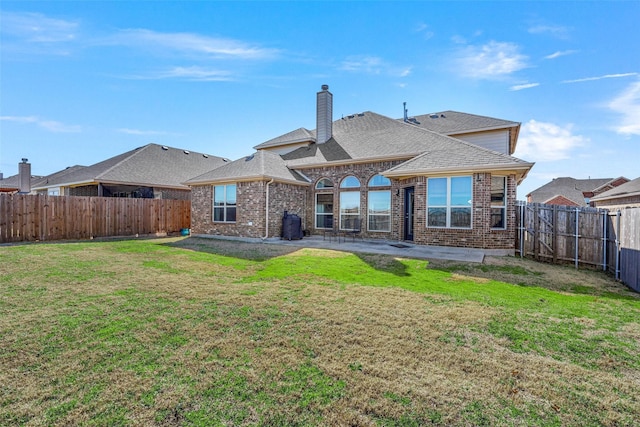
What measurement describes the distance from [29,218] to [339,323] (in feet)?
51.3

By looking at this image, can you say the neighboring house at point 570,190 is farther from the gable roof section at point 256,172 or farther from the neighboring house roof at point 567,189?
the gable roof section at point 256,172

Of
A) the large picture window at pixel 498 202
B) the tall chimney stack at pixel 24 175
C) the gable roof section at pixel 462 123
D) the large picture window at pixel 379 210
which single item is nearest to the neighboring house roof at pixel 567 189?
the gable roof section at pixel 462 123

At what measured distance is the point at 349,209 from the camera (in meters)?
13.8

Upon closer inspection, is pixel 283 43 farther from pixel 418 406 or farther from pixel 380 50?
pixel 418 406

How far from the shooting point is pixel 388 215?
12.8 metres

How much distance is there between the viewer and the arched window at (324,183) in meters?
14.4

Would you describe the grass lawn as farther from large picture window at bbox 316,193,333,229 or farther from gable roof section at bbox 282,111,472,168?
large picture window at bbox 316,193,333,229

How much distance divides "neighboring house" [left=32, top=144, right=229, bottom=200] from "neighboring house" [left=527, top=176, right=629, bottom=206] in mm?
40441

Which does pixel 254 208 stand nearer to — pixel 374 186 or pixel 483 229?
pixel 374 186

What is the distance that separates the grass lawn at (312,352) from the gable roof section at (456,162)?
15.1 ft

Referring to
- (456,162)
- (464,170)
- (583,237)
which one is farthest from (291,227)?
(583,237)

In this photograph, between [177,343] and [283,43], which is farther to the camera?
[283,43]

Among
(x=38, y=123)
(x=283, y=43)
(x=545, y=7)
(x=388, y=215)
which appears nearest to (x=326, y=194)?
(x=388, y=215)

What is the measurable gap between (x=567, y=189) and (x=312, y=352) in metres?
51.1
